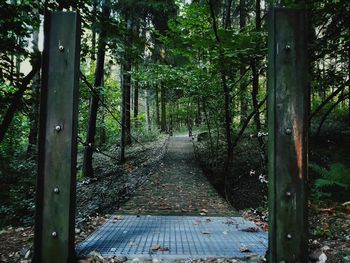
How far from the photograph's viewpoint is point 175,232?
348 cm

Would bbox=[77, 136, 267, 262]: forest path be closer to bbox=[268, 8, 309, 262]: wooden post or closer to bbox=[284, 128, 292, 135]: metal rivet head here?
bbox=[268, 8, 309, 262]: wooden post

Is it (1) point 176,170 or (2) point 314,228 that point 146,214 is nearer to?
(2) point 314,228

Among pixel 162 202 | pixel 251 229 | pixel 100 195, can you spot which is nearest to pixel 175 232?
pixel 251 229

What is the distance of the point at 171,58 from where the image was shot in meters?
15.5

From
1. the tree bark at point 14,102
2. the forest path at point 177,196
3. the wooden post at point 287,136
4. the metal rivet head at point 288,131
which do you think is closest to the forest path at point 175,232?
the forest path at point 177,196

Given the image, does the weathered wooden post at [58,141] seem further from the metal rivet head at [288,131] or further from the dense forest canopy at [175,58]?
the metal rivet head at [288,131]

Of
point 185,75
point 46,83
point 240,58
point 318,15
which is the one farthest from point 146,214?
point 185,75

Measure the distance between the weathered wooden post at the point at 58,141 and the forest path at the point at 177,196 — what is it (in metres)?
2.49

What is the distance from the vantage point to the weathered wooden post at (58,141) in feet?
7.60

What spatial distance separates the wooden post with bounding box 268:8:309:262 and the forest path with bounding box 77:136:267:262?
0.42 m

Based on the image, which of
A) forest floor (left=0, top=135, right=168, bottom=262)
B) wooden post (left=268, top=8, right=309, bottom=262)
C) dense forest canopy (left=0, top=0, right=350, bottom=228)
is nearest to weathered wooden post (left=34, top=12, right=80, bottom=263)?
forest floor (left=0, top=135, right=168, bottom=262)

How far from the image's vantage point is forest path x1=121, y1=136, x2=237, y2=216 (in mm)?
5109

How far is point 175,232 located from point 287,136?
1.83m

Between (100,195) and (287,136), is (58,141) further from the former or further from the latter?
(100,195)
